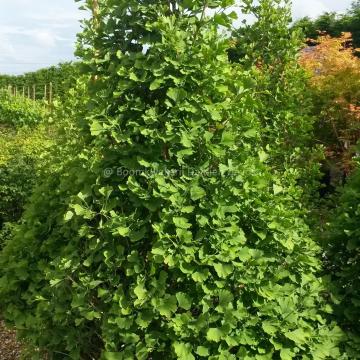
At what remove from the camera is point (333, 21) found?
15.9 m

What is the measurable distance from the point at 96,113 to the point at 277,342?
144cm

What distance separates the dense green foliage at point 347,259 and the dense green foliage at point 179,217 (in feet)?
0.51

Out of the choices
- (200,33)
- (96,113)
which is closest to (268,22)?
(200,33)

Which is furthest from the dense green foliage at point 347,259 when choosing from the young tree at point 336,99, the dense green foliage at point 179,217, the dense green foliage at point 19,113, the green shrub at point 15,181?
the dense green foliage at point 19,113

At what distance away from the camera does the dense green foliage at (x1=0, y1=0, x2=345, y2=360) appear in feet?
7.34

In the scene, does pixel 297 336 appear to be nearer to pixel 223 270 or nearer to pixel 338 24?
pixel 223 270

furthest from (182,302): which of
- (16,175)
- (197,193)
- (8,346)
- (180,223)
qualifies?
(16,175)

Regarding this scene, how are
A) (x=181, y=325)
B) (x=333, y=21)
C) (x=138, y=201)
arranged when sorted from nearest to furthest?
1. (x=181, y=325)
2. (x=138, y=201)
3. (x=333, y=21)

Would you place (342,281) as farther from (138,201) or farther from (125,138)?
(125,138)

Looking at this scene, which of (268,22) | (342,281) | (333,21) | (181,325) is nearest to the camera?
(181,325)

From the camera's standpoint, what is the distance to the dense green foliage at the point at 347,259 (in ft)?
8.78

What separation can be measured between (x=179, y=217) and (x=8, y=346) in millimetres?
3627

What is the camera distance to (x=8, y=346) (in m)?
4.98

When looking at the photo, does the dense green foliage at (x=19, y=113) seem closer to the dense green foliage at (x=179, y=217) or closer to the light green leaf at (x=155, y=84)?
the dense green foliage at (x=179, y=217)
